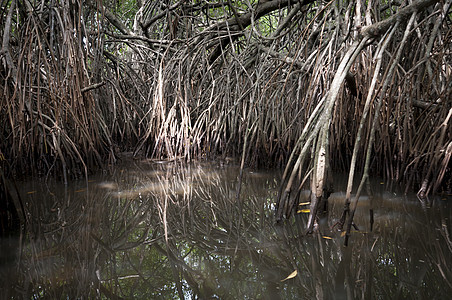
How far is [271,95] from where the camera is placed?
409cm

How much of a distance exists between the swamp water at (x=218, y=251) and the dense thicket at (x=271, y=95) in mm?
290

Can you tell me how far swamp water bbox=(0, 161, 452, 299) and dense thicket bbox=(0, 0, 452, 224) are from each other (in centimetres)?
29

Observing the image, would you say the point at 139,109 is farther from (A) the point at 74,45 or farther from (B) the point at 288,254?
(B) the point at 288,254

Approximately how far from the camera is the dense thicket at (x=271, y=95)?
8.02 ft

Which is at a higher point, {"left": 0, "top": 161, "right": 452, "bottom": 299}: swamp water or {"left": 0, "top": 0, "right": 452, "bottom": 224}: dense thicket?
{"left": 0, "top": 0, "right": 452, "bottom": 224}: dense thicket

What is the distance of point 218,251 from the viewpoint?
6.32 feet

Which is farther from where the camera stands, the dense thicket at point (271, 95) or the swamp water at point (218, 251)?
the dense thicket at point (271, 95)

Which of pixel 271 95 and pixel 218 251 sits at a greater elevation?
pixel 271 95

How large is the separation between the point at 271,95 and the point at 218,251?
244 cm

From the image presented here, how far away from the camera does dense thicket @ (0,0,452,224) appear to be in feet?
8.02

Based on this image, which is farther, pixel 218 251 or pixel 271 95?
pixel 271 95

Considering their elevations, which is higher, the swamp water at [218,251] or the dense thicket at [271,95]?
the dense thicket at [271,95]

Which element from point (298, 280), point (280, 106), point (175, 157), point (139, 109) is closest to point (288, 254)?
point (298, 280)

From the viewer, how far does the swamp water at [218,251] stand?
1514 mm
